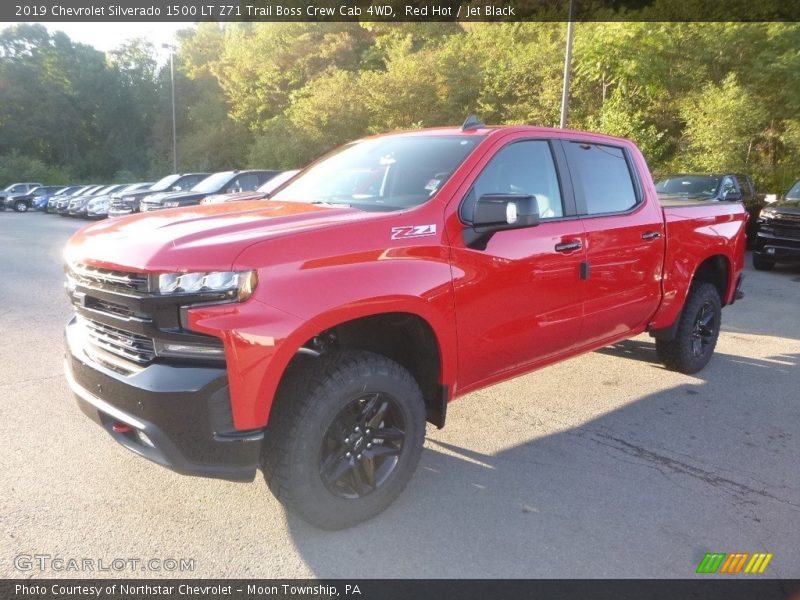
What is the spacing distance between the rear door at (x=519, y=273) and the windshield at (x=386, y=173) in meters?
0.20

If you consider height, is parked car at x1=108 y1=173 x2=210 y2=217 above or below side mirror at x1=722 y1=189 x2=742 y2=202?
below

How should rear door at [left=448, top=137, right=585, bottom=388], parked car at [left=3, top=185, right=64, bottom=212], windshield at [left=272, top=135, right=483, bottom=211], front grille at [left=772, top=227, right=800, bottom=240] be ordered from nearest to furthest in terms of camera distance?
rear door at [left=448, top=137, right=585, bottom=388] → windshield at [left=272, top=135, right=483, bottom=211] → front grille at [left=772, top=227, right=800, bottom=240] → parked car at [left=3, top=185, right=64, bottom=212]

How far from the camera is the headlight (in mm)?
2332

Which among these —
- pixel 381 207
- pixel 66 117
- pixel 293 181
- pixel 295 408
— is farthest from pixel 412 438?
pixel 66 117

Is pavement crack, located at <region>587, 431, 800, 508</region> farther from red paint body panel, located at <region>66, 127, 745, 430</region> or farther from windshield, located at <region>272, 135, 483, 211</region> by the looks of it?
windshield, located at <region>272, 135, 483, 211</region>

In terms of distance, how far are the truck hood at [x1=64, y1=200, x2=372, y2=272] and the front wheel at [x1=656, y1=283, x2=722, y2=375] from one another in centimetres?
319

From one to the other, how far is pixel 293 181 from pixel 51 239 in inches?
541

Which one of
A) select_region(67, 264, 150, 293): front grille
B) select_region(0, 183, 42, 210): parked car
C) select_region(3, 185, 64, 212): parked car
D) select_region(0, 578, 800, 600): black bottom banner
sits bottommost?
select_region(3, 185, 64, 212): parked car

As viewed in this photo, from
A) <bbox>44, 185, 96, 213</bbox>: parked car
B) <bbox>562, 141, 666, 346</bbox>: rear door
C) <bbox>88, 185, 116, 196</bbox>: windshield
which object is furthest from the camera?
<bbox>44, 185, 96, 213</bbox>: parked car

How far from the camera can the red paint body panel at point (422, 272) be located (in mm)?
2381

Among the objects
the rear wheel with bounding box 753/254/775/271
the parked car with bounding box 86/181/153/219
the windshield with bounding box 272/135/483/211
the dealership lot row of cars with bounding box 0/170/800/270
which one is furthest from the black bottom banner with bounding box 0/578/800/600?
the parked car with bounding box 86/181/153/219

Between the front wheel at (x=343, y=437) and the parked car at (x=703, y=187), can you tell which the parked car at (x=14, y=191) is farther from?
the front wheel at (x=343, y=437)

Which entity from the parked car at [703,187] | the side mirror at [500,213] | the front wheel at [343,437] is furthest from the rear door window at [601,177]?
the parked car at [703,187]

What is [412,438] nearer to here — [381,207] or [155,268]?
[381,207]
